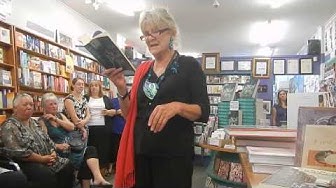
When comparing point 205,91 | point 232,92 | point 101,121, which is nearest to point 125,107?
point 205,91

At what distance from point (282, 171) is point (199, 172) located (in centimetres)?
470

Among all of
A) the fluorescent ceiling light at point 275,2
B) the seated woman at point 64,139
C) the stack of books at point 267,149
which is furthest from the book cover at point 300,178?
the fluorescent ceiling light at point 275,2

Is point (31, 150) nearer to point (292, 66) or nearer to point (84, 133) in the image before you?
point (84, 133)

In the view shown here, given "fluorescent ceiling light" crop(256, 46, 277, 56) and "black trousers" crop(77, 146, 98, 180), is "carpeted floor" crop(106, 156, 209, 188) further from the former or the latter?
"fluorescent ceiling light" crop(256, 46, 277, 56)

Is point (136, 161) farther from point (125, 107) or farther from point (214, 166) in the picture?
point (214, 166)

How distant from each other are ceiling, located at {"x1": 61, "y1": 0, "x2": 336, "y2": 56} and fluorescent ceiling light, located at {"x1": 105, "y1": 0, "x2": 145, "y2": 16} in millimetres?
201

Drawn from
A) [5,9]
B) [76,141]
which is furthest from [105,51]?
[5,9]

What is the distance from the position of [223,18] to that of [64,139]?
4.56 m

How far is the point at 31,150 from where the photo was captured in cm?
306

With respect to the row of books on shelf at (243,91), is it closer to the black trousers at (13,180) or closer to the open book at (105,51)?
the black trousers at (13,180)

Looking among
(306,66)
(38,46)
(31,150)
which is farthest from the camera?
(306,66)

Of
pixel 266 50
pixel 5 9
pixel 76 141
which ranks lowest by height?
pixel 76 141

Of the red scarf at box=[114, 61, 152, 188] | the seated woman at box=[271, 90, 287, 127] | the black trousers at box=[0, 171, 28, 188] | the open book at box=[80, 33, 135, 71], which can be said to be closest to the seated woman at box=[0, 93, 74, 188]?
the black trousers at box=[0, 171, 28, 188]

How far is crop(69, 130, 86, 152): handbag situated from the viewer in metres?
3.75
